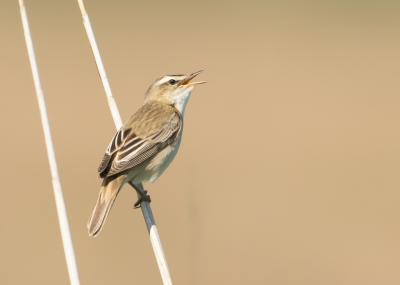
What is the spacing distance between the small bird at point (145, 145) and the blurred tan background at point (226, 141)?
320 millimetres

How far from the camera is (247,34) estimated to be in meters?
12.7

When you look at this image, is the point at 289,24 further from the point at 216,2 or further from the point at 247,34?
the point at 216,2

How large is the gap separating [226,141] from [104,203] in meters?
5.99

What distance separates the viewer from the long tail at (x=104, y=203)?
3.01 metres

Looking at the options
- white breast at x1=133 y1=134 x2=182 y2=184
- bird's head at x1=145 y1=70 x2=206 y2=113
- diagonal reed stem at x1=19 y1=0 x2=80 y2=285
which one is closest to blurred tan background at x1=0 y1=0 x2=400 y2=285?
white breast at x1=133 y1=134 x2=182 y2=184

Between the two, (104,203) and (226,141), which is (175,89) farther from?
(226,141)

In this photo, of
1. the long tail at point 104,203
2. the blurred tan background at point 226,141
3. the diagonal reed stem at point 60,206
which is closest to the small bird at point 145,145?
the long tail at point 104,203

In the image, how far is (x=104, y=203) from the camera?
10.4 ft

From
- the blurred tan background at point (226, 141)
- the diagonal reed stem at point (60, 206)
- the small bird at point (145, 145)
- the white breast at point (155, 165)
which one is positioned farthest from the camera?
the blurred tan background at point (226, 141)

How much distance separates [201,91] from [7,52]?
4.48 metres

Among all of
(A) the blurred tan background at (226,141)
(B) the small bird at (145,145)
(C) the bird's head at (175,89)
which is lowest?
(A) the blurred tan background at (226,141)

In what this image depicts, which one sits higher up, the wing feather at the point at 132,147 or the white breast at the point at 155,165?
the wing feather at the point at 132,147

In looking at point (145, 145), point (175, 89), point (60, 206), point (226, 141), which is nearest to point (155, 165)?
point (145, 145)

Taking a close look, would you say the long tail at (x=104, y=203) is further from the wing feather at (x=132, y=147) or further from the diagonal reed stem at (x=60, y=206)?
the diagonal reed stem at (x=60, y=206)
